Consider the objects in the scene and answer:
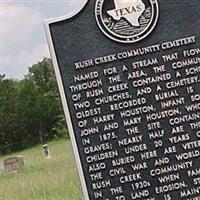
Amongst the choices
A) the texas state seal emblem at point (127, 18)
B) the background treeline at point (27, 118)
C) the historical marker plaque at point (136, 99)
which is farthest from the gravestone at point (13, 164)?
the background treeline at point (27, 118)

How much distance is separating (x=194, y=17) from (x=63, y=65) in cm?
109

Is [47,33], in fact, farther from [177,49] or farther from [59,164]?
[59,164]

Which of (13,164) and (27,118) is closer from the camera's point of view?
(13,164)

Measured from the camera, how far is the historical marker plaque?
15.8 feet

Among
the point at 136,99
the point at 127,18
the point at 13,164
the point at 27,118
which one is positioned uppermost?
the point at 127,18

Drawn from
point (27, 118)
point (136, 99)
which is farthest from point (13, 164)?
point (27, 118)

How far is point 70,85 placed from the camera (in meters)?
4.91

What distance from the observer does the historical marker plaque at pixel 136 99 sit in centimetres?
481

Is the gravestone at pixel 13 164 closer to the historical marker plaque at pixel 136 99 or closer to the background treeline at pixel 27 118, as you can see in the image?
the historical marker plaque at pixel 136 99

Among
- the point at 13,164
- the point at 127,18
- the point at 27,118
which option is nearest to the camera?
the point at 127,18

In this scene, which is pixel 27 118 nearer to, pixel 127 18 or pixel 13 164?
pixel 13 164

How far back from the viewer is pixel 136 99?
15.8 feet

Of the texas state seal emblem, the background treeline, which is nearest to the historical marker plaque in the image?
the texas state seal emblem

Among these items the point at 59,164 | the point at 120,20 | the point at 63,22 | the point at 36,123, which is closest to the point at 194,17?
the point at 120,20
